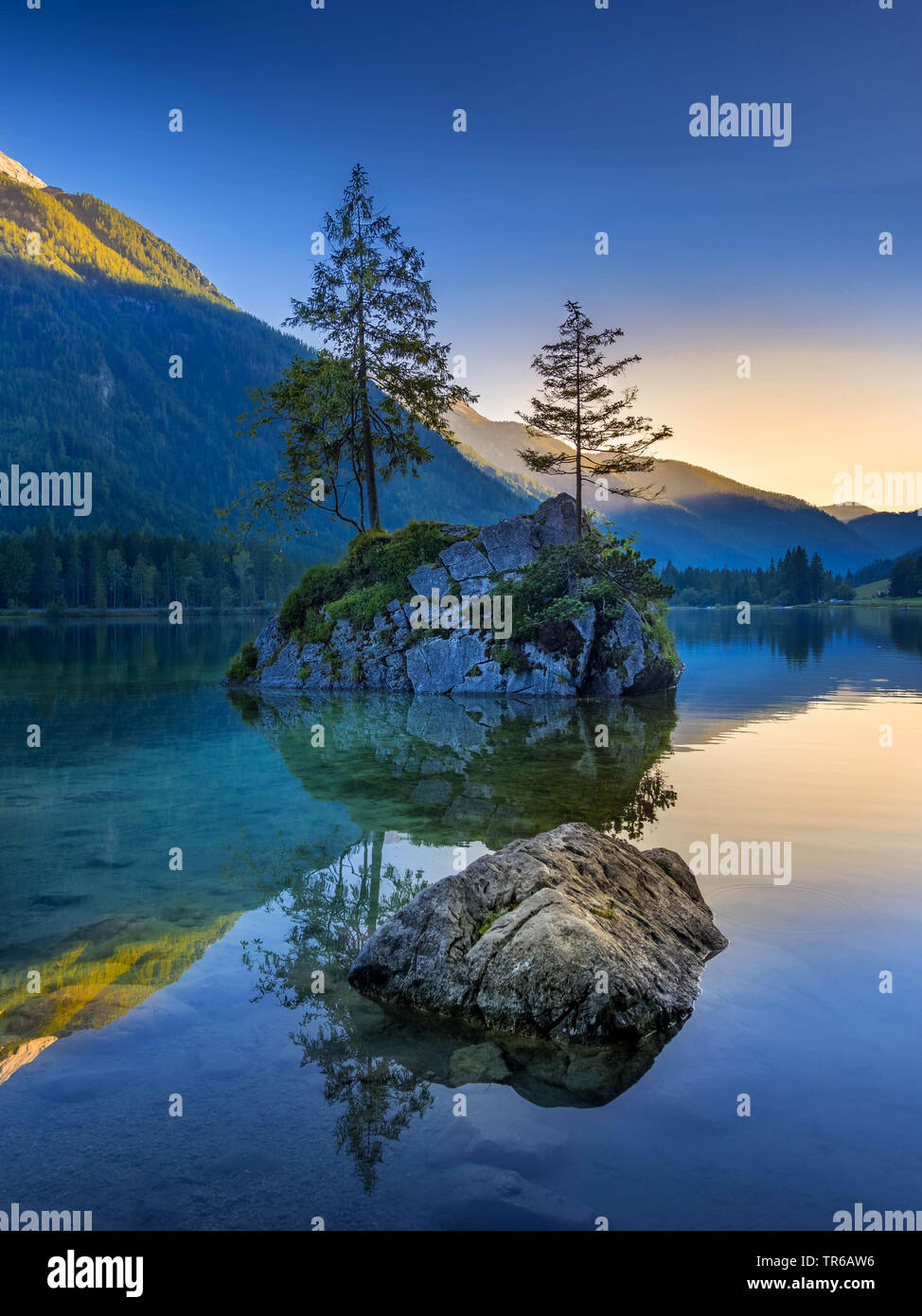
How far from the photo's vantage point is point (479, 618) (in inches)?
1168

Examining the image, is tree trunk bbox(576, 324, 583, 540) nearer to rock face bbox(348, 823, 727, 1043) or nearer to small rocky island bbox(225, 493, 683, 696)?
small rocky island bbox(225, 493, 683, 696)

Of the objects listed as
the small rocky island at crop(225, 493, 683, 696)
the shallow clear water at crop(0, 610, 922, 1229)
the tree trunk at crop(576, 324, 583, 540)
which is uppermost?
the tree trunk at crop(576, 324, 583, 540)

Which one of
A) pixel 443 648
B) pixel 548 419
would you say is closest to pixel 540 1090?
pixel 443 648

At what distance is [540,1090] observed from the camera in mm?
5375

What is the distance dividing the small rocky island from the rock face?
20289 millimetres

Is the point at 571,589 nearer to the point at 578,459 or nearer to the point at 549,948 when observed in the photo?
the point at 578,459

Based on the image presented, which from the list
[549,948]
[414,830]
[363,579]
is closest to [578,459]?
[363,579]

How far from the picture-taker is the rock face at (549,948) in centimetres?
615

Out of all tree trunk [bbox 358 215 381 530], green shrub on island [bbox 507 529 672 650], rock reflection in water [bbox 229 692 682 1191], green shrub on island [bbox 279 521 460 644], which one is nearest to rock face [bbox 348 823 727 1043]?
rock reflection in water [bbox 229 692 682 1191]

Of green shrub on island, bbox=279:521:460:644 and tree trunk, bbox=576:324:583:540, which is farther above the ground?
tree trunk, bbox=576:324:583:540

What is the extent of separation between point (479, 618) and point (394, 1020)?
2369 centimetres

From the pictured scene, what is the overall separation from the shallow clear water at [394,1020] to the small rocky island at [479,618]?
39.1 ft

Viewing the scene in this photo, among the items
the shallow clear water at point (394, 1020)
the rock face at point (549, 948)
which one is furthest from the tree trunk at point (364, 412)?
the rock face at point (549, 948)

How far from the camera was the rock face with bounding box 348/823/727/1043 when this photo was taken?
6.15m
